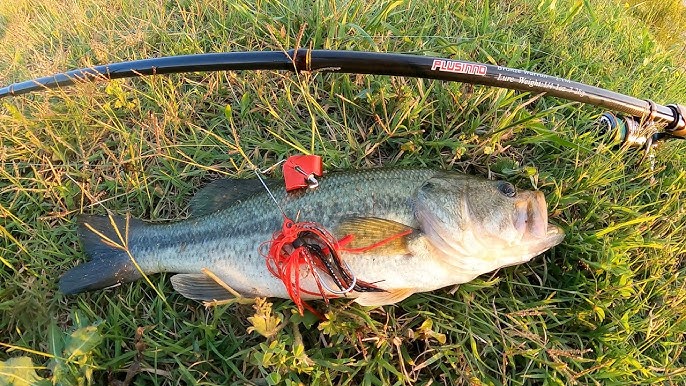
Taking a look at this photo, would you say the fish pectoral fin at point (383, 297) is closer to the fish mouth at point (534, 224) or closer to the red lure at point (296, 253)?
the red lure at point (296, 253)

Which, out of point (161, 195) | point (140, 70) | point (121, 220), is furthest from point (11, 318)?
point (140, 70)

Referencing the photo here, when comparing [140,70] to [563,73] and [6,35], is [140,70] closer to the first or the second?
[563,73]

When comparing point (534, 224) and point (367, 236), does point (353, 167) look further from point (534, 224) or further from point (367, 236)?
point (534, 224)

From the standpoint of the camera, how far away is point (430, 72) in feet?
7.45

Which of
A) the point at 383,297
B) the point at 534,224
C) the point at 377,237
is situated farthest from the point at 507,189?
the point at 383,297

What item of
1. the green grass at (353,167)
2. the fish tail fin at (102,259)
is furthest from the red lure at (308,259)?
the fish tail fin at (102,259)

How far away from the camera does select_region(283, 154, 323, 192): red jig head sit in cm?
227

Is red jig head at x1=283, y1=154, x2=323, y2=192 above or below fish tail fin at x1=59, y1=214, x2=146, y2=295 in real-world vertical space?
above

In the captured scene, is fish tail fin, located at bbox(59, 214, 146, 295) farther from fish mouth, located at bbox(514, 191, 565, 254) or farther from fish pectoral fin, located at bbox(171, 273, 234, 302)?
fish mouth, located at bbox(514, 191, 565, 254)

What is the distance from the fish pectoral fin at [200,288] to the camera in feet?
7.67

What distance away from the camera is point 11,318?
2533 millimetres

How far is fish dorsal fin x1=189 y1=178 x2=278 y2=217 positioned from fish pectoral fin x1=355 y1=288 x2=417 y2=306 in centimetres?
89

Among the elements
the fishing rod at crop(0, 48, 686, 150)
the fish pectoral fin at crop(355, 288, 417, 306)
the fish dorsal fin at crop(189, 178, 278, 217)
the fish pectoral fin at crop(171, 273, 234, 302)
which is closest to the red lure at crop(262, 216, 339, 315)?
the fish pectoral fin at crop(355, 288, 417, 306)

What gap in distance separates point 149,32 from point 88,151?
1.21m
